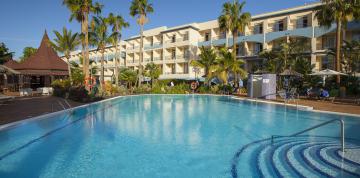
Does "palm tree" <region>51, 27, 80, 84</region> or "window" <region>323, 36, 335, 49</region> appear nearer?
"window" <region>323, 36, 335, 49</region>

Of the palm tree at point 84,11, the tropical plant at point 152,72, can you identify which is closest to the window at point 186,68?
the tropical plant at point 152,72

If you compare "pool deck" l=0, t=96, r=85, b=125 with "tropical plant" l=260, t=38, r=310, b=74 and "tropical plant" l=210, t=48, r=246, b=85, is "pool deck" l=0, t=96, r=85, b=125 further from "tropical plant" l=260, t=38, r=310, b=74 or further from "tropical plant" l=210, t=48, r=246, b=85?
"tropical plant" l=260, t=38, r=310, b=74

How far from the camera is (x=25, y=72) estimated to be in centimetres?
2827

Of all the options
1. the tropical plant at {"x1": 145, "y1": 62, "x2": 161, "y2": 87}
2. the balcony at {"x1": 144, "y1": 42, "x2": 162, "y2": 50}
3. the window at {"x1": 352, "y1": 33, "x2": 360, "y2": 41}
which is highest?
the balcony at {"x1": 144, "y1": 42, "x2": 162, "y2": 50}

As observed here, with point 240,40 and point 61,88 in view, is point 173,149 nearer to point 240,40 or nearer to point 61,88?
point 61,88

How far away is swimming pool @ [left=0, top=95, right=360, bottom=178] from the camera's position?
6.12 m

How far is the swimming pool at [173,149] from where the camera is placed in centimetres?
612

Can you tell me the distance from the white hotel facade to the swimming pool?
21.6 meters

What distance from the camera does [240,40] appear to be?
37.7 metres

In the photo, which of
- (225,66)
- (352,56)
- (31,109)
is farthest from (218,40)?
(31,109)

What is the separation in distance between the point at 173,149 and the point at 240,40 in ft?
107

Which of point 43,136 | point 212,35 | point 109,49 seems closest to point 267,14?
point 212,35

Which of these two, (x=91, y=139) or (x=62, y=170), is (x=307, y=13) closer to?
(x=91, y=139)

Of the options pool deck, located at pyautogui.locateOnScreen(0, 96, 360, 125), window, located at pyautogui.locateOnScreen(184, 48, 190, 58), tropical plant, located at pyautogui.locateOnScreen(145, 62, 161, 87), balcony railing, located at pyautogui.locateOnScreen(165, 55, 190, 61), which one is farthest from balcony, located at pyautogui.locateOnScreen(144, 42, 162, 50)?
pool deck, located at pyautogui.locateOnScreen(0, 96, 360, 125)
